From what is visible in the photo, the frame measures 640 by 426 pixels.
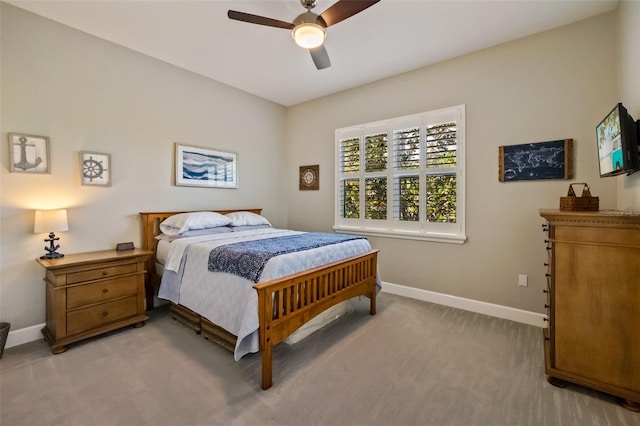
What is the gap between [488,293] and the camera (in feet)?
10.4

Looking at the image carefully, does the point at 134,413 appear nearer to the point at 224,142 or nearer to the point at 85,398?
the point at 85,398

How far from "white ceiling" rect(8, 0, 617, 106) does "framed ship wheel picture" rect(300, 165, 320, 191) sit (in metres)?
1.52

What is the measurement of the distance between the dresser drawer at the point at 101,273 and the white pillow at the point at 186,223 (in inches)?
A: 22.1

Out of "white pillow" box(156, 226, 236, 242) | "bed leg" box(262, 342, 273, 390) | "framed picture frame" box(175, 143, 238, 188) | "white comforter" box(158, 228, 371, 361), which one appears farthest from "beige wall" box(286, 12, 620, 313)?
"bed leg" box(262, 342, 273, 390)

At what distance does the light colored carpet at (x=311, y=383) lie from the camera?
1.67 m

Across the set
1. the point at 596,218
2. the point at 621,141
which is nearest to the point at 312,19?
the point at 621,141

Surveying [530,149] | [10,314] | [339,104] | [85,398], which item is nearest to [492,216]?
[530,149]

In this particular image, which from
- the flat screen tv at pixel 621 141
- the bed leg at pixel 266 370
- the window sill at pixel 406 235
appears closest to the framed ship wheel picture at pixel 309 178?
the window sill at pixel 406 235

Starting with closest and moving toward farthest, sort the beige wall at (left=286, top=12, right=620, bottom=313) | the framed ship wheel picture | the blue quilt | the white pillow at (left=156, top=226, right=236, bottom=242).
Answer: the blue quilt → the beige wall at (left=286, top=12, right=620, bottom=313) → the white pillow at (left=156, top=226, right=236, bottom=242) → the framed ship wheel picture

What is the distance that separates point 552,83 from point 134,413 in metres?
4.39

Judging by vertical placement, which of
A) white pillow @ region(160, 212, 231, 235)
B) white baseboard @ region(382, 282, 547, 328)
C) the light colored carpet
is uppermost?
white pillow @ region(160, 212, 231, 235)

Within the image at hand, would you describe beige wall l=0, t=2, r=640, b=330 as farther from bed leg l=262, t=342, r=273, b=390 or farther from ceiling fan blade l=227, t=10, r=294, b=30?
bed leg l=262, t=342, r=273, b=390

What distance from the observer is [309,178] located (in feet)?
15.9

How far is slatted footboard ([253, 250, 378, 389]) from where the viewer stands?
76.6 inches
